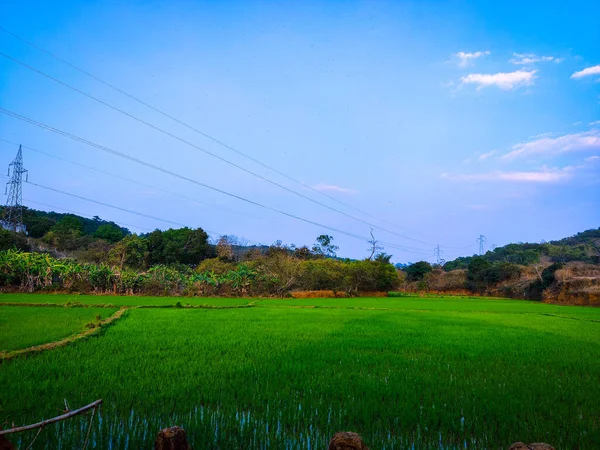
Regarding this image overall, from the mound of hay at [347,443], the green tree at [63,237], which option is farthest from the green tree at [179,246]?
the mound of hay at [347,443]

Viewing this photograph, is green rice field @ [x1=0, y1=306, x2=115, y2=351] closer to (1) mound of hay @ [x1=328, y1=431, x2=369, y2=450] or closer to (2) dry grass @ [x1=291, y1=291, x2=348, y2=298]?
(1) mound of hay @ [x1=328, y1=431, x2=369, y2=450]

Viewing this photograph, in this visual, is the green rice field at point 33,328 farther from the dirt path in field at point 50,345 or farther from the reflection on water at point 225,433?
the reflection on water at point 225,433

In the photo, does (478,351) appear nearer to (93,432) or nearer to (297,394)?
(297,394)

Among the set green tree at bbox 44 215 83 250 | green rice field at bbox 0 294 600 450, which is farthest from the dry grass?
green tree at bbox 44 215 83 250

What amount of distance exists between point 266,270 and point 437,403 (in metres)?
25.9

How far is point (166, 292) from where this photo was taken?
2811 centimetres

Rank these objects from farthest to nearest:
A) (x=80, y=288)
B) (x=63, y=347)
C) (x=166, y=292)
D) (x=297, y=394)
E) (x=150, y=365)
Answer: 1. (x=166, y=292)
2. (x=80, y=288)
3. (x=63, y=347)
4. (x=150, y=365)
5. (x=297, y=394)

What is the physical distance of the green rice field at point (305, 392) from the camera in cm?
363

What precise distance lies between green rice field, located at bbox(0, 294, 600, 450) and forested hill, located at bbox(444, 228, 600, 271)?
4826 centimetres

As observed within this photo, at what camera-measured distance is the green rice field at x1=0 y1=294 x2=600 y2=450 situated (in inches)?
143

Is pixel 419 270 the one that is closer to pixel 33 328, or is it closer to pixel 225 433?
pixel 33 328

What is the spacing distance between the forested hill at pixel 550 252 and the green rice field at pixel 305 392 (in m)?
48.3

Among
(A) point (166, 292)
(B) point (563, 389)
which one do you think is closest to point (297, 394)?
(B) point (563, 389)

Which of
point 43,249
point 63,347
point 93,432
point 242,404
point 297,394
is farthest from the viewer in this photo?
point 43,249
